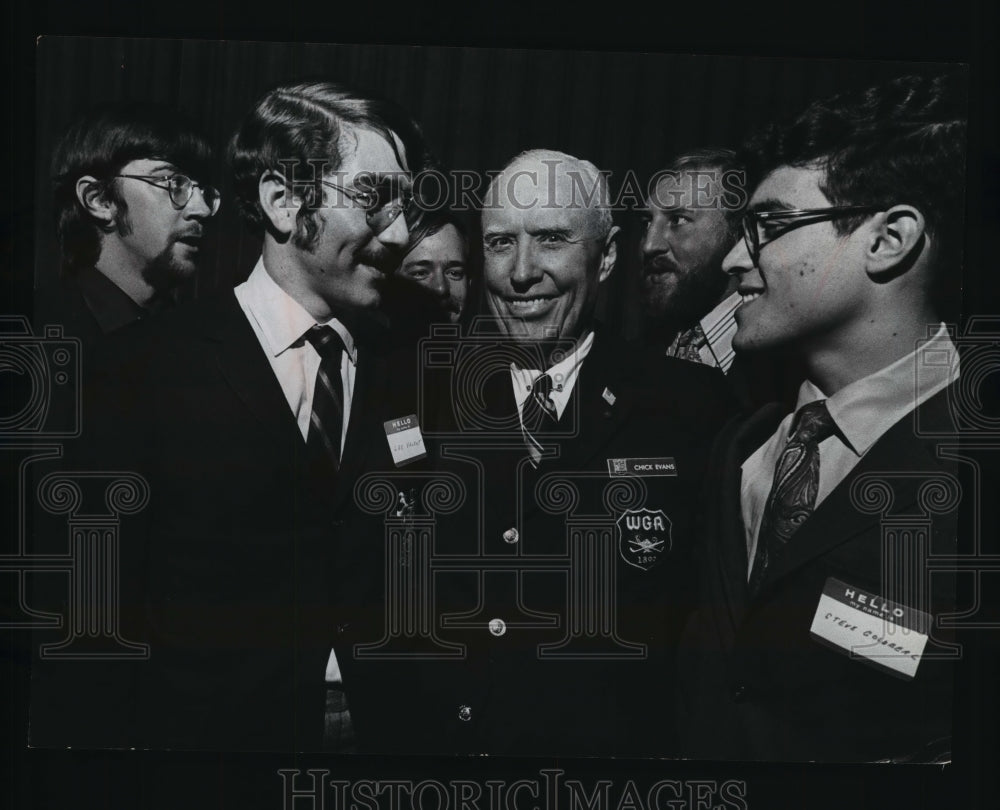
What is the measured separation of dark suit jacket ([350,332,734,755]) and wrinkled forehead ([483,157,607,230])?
0.46 meters

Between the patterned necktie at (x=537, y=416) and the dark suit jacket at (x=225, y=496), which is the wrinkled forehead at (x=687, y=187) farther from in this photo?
the dark suit jacket at (x=225, y=496)

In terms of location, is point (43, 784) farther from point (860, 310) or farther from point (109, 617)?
point (860, 310)

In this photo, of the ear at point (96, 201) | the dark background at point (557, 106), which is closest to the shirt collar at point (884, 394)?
the dark background at point (557, 106)

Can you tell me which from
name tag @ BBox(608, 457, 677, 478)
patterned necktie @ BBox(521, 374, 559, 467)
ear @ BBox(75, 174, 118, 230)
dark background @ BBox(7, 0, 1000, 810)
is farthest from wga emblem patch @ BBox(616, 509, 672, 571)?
ear @ BBox(75, 174, 118, 230)

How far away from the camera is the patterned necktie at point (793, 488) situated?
3736 millimetres

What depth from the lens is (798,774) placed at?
12.8 ft

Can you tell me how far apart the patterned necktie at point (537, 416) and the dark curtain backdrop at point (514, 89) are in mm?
775

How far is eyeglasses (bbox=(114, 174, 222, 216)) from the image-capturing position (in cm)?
371

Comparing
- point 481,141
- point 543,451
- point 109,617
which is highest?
point 481,141

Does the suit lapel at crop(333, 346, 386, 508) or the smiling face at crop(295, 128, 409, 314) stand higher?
the smiling face at crop(295, 128, 409, 314)

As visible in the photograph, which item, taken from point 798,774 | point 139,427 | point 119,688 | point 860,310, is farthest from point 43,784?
point 860,310

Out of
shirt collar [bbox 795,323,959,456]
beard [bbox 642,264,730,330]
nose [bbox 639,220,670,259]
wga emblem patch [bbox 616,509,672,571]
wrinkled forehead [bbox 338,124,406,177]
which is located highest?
wrinkled forehead [bbox 338,124,406,177]

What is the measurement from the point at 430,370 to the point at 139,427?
3.33ft

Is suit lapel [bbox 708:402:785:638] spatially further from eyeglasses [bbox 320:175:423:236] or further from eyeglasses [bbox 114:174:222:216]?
eyeglasses [bbox 114:174:222:216]
